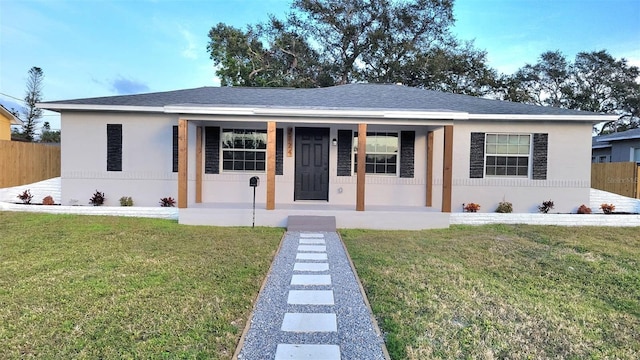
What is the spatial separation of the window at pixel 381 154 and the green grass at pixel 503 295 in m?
3.13

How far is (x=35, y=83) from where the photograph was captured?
29.4 metres

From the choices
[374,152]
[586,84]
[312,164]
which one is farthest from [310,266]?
[586,84]

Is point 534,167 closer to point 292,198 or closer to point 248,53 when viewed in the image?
point 292,198

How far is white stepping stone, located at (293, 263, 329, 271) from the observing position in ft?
16.5

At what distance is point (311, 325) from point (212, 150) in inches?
296

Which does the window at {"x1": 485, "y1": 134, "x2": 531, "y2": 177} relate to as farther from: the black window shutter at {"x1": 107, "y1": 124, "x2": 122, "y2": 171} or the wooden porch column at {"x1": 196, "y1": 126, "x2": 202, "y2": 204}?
the black window shutter at {"x1": 107, "y1": 124, "x2": 122, "y2": 171}

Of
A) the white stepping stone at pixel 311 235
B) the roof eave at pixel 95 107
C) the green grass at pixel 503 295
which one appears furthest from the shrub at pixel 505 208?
the roof eave at pixel 95 107

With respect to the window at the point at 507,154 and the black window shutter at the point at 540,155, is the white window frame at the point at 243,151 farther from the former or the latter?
the black window shutter at the point at 540,155

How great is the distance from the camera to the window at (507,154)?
9.97 metres

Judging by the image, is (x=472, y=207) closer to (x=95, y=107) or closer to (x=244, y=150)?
(x=244, y=150)

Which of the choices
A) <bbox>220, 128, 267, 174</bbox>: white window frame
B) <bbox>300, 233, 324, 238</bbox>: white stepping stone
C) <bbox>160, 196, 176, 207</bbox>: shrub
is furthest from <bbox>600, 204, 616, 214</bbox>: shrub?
<bbox>160, 196, 176, 207</bbox>: shrub

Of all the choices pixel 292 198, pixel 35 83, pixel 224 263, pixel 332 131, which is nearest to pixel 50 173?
pixel 292 198

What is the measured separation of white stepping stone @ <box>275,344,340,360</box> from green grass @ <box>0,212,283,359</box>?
376mm

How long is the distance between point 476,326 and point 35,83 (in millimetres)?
36150
